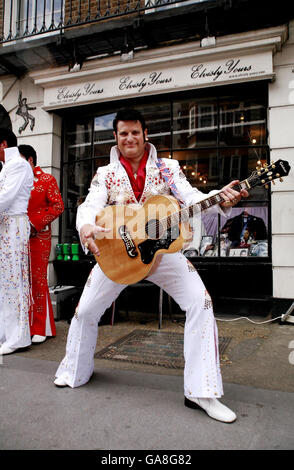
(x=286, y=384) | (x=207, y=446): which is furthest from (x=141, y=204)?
(x=286, y=384)

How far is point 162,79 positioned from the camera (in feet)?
19.5

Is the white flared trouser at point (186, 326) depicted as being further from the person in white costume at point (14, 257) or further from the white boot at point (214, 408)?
the person in white costume at point (14, 257)

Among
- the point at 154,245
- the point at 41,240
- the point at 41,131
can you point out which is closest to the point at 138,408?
the point at 154,245

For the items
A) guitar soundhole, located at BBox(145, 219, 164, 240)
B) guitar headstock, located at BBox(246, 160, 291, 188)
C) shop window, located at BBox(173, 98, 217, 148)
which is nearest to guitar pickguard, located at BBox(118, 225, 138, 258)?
guitar soundhole, located at BBox(145, 219, 164, 240)

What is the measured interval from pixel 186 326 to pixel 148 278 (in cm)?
51

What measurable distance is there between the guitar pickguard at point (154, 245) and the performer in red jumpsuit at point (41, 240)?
2364 millimetres

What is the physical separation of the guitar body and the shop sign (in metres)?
3.83

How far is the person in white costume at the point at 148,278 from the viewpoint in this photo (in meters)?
2.44

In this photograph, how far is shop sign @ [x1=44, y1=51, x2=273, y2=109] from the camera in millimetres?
5402

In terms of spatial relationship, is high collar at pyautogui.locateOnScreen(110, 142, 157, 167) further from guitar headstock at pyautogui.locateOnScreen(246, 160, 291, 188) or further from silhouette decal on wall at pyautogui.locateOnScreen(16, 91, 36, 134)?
silhouette decal on wall at pyautogui.locateOnScreen(16, 91, 36, 134)

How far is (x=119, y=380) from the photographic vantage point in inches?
118

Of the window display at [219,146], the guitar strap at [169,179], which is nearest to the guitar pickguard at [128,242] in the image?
the guitar strap at [169,179]

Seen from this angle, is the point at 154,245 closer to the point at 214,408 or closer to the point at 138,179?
the point at 138,179
